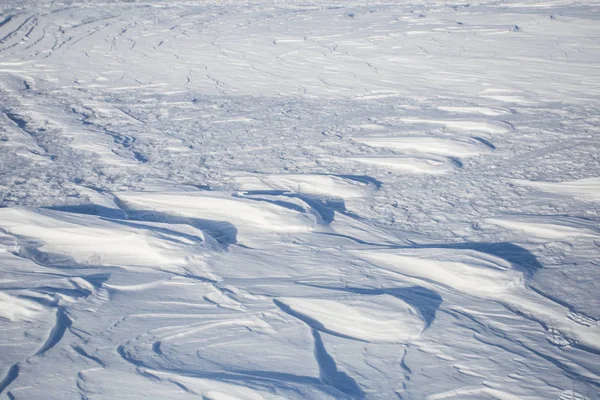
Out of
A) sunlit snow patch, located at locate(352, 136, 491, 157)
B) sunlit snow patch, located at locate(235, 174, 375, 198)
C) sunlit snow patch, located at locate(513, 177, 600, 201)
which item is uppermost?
sunlit snow patch, located at locate(352, 136, 491, 157)

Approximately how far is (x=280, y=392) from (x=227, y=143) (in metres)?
2.21

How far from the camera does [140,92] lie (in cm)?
462

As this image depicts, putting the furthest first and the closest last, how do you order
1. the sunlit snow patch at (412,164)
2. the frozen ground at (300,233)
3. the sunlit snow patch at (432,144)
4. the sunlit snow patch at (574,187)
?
the sunlit snow patch at (432,144) → the sunlit snow patch at (412,164) → the sunlit snow patch at (574,187) → the frozen ground at (300,233)

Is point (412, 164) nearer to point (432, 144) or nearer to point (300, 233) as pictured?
point (432, 144)

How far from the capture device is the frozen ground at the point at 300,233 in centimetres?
149

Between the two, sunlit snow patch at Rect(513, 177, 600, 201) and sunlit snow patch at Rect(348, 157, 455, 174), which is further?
sunlit snow patch at Rect(348, 157, 455, 174)

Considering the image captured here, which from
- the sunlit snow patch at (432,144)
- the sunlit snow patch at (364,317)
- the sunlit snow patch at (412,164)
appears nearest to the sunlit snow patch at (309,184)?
the sunlit snow patch at (412,164)

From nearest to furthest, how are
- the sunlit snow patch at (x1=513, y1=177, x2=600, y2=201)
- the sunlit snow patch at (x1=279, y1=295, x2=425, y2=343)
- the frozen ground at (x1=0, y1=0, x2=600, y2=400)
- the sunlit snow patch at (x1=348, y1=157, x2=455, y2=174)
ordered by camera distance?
the frozen ground at (x1=0, y1=0, x2=600, y2=400)
the sunlit snow patch at (x1=279, y1=295, x2=425, y2=343)
the sunlit snow patch at (x1=513, y1=177, x2=600, y2=201)
the sunlit snow patch at (x1=348, y1=157, x2=455, y2=174)

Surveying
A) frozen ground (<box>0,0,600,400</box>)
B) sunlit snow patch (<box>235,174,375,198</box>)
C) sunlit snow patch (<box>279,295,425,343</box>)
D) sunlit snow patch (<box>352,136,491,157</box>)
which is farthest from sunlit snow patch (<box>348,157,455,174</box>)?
sunlit snow patch (<box>279,295,425,343</box>)

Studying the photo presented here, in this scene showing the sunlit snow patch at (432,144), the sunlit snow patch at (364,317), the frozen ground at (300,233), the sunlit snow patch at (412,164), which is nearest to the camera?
the frozen ground at (300,233)

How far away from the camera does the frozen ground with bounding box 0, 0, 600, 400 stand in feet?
4.89

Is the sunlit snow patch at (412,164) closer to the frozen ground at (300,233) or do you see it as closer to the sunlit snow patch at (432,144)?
the frozen ground at (300,233)

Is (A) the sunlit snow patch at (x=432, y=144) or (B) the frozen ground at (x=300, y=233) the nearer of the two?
(B) the frozen ground at (x=300, y=233)

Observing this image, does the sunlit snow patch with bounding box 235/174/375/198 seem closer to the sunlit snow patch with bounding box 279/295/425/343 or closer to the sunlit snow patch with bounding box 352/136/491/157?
the sunlit snow patch with bounding box 352/136/491/157
